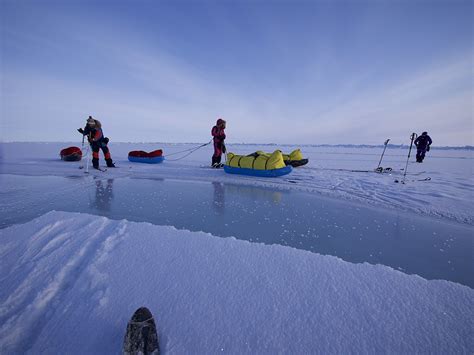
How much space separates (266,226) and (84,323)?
88.5 inches

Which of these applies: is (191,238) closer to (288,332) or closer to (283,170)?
(288,332)

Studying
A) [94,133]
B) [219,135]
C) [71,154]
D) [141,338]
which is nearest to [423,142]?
[219,135]

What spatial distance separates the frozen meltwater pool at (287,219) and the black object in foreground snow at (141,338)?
1.54 m

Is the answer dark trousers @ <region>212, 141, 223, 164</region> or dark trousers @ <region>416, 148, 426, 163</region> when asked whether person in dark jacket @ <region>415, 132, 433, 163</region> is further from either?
dark trousers @ <region>212, 141, 223, 164</region>

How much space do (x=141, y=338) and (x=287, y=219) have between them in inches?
105

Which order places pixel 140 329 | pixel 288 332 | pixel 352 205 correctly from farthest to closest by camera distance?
pixel 352 205 → pixel 288 332 → pixel 140 329

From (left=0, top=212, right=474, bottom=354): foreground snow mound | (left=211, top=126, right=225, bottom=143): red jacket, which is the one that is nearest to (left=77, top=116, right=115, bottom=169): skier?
(left=211, top=126, right=225, bottom=143): red jacket

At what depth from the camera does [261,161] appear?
24.0 feet

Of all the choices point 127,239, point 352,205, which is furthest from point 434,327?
Result: point 352,205

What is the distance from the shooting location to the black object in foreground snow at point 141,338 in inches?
45.6

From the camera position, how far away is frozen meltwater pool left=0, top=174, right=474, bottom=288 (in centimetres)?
241

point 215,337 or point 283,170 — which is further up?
point 283,170

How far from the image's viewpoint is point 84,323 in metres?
1.37

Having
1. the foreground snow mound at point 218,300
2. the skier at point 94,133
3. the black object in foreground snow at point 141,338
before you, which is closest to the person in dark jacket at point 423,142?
the foreground snow mound at point 218,300
